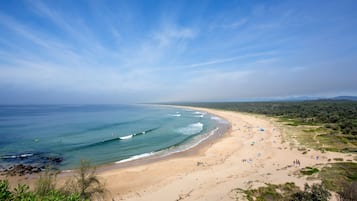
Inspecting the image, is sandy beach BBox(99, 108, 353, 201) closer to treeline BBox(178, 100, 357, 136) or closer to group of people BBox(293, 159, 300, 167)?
group of people BBox(293, 159, 300, 167)

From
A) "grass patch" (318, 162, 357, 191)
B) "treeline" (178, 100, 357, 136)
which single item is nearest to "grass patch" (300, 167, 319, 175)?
"grass patch" (318, 162, 357, 191)

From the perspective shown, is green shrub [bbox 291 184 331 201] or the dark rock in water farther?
the dark rock in water

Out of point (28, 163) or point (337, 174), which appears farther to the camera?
point (28, 163)

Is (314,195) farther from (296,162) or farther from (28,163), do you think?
(28,163)

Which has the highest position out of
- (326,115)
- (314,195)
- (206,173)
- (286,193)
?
(326,115)

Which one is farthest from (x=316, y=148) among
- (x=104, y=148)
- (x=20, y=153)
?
(x=20, y=153)

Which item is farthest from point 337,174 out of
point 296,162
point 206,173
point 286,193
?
point 206,173

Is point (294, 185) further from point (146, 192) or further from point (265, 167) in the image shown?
point (146, 192)

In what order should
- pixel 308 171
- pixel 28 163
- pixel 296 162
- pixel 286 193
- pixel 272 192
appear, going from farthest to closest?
pixel 28 163 → pixel 296 162 → pixel 308 171 → pixel 272 192 → pixel 286 193

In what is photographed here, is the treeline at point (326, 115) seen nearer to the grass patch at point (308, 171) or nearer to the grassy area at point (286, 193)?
the grass patch at point (308, 171)
